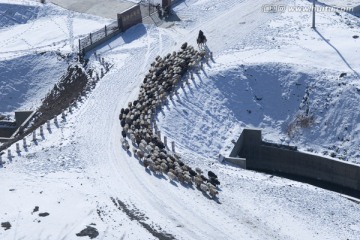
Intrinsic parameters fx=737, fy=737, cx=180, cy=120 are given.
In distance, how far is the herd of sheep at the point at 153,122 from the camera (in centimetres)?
4531

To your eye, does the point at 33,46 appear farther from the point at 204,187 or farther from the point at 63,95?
the point at 204,187

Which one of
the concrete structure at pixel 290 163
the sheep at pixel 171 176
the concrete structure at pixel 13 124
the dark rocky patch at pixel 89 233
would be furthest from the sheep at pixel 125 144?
the concrete structure at pixel 13 124

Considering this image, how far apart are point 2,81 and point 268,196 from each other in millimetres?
29730

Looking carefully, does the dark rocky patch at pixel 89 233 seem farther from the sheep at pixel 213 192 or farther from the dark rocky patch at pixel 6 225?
the sheep at pixel 213 192

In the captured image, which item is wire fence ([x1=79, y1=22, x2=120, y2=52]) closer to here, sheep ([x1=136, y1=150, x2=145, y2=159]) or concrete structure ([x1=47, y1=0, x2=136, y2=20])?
concrete structure ([x1=47, y1=0, x2=136, y2=20])

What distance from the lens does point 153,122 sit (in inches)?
2050

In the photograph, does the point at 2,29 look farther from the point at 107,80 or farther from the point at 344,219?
the point at 344,219

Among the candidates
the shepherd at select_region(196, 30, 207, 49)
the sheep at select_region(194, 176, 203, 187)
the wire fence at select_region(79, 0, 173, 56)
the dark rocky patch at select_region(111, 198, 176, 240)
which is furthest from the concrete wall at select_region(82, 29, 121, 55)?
the dark rocky patch at select_region(111, 198, 176, 240)

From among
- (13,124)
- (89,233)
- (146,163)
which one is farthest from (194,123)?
(89,233)

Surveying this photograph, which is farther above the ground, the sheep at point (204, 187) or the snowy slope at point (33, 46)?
the snowy slope at point (33, 46)

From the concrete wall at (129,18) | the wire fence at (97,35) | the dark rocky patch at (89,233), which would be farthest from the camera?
the concrete wall at (129,18)

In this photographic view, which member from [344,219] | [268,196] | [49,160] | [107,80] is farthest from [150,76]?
[344,219]

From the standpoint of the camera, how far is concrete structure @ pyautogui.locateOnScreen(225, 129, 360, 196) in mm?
51438

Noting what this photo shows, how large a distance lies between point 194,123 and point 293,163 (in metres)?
7.78
